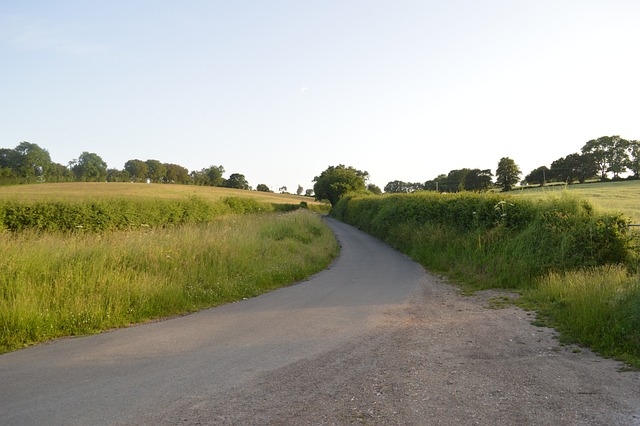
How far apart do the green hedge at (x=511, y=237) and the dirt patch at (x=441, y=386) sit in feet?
21.3

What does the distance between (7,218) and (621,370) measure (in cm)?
2362

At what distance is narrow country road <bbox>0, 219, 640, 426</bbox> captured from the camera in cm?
412

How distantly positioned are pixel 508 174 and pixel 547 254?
46.1 metres

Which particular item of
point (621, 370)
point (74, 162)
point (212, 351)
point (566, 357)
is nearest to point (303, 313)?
point (212, 351)

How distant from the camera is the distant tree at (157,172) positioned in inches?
4695

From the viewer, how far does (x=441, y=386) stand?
482 cm

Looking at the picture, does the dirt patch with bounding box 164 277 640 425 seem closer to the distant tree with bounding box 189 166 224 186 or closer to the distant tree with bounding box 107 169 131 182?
the distant tree with bounding box 107 169 131 182

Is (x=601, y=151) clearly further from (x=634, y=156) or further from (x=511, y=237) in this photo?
(x=511, y=237)

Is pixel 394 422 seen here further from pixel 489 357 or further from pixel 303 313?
pixel 303 313

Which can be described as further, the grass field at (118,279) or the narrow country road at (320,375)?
the grass field at (118,279)

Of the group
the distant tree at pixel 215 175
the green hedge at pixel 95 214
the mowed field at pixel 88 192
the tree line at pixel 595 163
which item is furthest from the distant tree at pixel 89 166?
the tree line at pixel 595 163

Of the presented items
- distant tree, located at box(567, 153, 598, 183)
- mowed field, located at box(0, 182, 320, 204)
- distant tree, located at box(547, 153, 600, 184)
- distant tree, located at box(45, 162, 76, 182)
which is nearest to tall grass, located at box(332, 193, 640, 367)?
mowed field, located at box(0, 182, 320, 204)

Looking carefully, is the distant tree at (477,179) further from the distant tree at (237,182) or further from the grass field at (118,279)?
the distant tree at (237,182)

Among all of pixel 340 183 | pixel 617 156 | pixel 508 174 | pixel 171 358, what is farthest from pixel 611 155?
pixel 171 358
